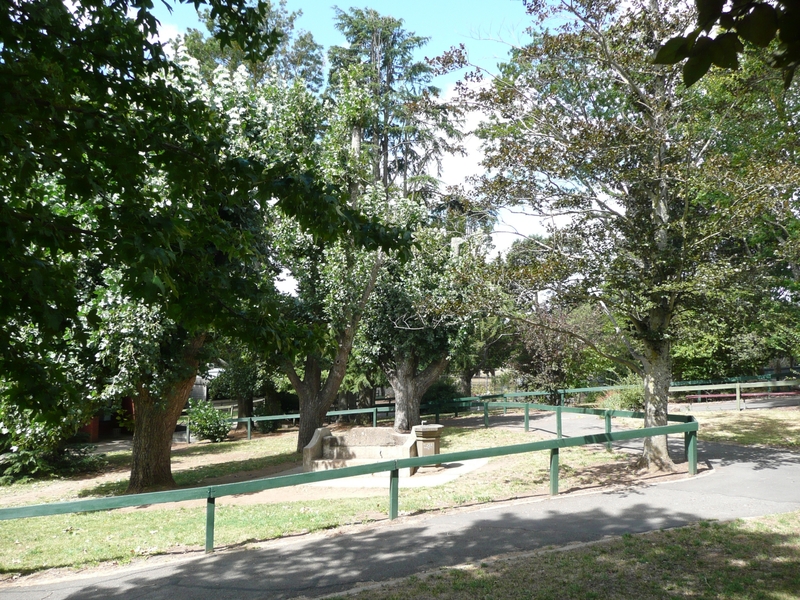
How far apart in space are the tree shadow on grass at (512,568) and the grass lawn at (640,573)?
0.03ft

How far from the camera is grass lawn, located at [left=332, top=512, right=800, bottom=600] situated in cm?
526

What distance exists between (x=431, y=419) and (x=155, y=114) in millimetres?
22265

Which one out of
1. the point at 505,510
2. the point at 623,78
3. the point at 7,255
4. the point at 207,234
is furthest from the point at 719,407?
the point at 7,255

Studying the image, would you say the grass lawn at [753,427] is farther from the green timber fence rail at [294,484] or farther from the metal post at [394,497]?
the metal post at [394,497]

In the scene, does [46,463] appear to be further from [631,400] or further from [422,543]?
[631,400]

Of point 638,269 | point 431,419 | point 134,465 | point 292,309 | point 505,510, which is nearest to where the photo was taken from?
point 505,510

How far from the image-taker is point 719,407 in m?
23.2

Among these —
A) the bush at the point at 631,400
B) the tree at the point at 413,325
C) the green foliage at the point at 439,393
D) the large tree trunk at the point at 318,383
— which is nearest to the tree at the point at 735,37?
the large tree trunk at the point at 318,383

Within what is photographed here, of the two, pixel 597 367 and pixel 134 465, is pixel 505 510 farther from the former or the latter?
pixel 597 367

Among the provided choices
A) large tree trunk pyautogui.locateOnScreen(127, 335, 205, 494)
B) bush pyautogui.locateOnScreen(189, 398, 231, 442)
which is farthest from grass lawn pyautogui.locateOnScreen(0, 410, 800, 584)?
bush pyautogui.locateOnScreen(189, 398, 231, 442)

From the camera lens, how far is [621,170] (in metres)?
11.5

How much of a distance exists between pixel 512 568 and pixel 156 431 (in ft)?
33.0

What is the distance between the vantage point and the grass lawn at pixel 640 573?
5.26 meters

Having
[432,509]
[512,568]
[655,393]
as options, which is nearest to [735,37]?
[512,568]
